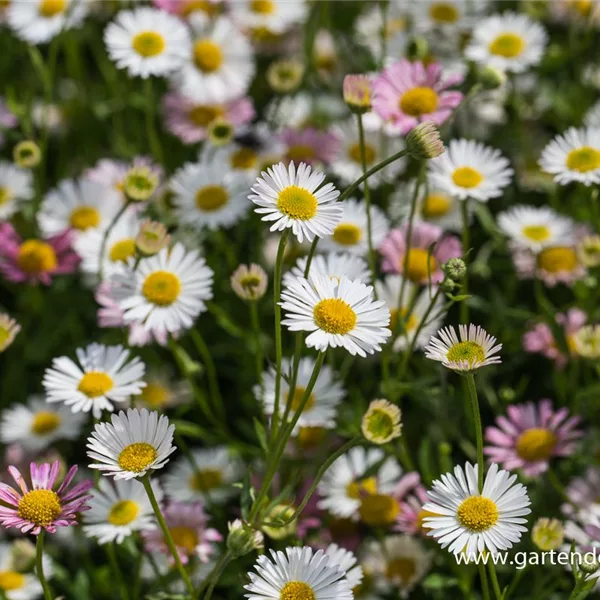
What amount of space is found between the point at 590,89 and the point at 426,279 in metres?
1.02

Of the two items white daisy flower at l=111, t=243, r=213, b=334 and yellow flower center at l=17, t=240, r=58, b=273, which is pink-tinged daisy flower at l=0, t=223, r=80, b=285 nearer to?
yellow flower center at l=17, t=240, r=58, b=273

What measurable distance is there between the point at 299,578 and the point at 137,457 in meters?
0.30

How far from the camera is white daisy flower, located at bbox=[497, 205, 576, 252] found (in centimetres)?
218

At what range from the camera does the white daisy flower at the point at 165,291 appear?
1797 millimetres

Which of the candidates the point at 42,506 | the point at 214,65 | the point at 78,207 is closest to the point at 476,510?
the point at 42,506

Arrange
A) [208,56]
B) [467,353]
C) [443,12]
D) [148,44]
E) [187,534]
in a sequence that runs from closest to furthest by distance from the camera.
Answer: [467,353] < [187,534] < [148,44] < [208,56] < [443,12]

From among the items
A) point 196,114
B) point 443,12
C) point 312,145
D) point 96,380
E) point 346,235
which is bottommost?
point 96,380

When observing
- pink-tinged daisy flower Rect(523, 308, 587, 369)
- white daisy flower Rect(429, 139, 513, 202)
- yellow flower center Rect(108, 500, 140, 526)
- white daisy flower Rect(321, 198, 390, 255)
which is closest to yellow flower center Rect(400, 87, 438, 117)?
white daisy flower Rect(429, 139, 513, 202)

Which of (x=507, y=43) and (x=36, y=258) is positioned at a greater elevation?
(x=507, y=43)

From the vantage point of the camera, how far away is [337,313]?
1402 mm

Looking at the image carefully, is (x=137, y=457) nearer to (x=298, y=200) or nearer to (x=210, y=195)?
(x=298, y=200)

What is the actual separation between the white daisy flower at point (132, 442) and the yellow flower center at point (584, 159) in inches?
41.0

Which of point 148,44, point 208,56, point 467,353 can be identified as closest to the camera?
point 467,353

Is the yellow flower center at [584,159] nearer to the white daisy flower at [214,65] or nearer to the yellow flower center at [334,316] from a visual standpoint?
the yellow flower center at [334,316]
